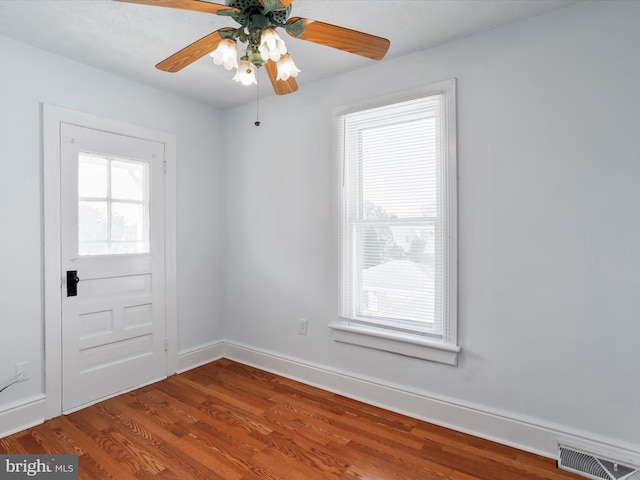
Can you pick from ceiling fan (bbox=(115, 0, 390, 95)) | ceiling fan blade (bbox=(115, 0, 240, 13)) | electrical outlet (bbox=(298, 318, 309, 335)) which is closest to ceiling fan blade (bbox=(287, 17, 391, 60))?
ceiling fan (bbox=(115, 0, 390, 95))

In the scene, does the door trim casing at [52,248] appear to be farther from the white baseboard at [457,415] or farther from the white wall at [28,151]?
the white baseboard at [457,415]

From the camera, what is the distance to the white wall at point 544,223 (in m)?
1.88

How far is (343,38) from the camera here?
160 centimetres

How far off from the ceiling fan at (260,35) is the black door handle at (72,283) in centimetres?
183

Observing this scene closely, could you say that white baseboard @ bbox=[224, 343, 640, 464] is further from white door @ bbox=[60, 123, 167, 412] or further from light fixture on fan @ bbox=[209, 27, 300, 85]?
light fixture on fan @ bbox=[209, 27, 300, 85]

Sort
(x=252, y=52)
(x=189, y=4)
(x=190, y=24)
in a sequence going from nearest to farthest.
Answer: (x=189, y=4)
(x=252, y=52)
(x=190, y=24)

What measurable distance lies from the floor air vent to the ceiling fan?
2376 millimetres

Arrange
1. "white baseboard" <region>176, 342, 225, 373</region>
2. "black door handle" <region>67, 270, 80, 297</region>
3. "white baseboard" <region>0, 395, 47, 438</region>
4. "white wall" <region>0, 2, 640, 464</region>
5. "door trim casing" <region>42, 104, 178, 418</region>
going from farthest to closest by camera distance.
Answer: "white baseboard" <region>176, 342, 225, 373</region>, "black door handle" <region>67, 270, 80, 297</region>, "door trim casing" <region>42, 104, 178, 418</region>, "white baseboard" <region>0, 395, 47, 438</region>, "white wall" <region>0, 2, 640, 464</region>

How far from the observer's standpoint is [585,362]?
1968 mm

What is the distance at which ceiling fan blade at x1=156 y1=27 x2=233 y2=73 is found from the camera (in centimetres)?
161

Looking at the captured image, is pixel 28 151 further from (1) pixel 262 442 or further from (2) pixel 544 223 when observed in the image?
(2) pixel 544 223

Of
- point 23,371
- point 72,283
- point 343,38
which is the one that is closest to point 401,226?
point 343,38

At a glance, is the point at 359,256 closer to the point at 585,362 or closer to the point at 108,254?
the point at 585,362

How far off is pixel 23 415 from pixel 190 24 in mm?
2734
